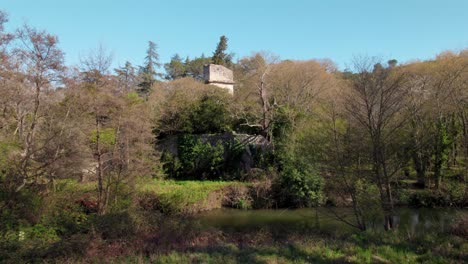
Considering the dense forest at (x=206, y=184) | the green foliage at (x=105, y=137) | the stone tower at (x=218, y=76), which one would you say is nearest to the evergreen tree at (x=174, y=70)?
the stone tower at (x=218, y=76)

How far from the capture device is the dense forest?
6867 millimetres

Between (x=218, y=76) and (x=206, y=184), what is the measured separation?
16362 millimetres

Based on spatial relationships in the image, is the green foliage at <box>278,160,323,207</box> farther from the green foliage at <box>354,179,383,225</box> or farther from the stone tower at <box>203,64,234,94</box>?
the stone tower at <box>203,64,234,94</box>

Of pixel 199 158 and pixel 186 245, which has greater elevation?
pixel 199 158

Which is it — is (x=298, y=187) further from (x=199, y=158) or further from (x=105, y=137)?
(x=105, y=137)

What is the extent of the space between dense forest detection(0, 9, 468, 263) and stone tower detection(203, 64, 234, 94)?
12214 millimetres

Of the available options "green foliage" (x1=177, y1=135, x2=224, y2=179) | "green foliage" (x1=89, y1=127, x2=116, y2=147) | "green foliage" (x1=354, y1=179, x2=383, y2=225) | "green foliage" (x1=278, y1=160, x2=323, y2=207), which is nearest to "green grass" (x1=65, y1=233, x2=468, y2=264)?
"green foliage" (x1=354, y1=179, x2=383, y2=225)

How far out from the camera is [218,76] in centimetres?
3281

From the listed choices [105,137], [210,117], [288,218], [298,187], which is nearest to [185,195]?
[288,218]

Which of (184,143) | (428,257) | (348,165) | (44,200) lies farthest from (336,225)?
Answer: (184,143)

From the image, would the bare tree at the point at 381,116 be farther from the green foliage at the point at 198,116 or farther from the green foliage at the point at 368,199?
the green foliage at the point at 198,116

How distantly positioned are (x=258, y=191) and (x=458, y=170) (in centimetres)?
976

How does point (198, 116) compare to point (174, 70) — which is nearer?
point (198, 116)

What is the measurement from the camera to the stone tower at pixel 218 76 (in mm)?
32312
